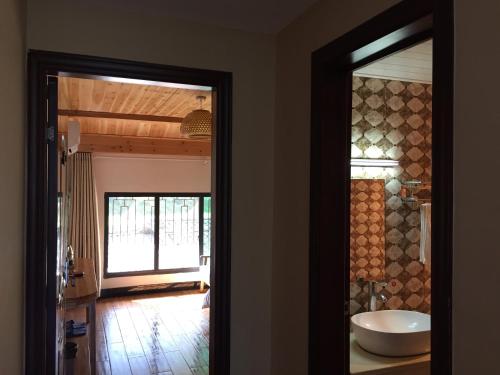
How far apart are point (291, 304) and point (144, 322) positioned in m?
3.84

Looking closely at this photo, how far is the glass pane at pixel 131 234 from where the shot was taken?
6.60 meters

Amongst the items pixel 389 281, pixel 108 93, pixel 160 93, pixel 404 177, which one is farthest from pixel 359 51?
pixel 108 93

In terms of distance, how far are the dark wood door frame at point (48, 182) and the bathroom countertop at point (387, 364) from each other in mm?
759

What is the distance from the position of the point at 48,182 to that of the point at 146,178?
16.9ft

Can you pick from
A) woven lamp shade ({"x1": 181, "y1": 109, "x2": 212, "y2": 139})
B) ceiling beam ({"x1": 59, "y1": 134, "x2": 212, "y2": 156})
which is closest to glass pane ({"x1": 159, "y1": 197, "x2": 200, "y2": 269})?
ceiling beam ({"x1": 59, "y1": 134, "x2": 212, "y2": 156})

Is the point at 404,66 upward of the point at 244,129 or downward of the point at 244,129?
upward

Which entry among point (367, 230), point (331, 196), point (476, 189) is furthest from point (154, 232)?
point (476, 189)

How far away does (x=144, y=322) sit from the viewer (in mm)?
5160

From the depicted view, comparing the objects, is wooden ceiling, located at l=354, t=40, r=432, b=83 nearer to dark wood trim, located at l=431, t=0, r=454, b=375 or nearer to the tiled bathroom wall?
the tiled bathroom wall

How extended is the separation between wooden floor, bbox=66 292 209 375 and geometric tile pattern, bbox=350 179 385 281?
1.87 metres

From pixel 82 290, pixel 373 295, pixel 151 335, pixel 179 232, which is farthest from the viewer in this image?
pixel 179 232

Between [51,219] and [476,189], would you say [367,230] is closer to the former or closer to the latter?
[476,189]

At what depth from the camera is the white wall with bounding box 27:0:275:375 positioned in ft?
5.92

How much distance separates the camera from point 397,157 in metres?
2.80
